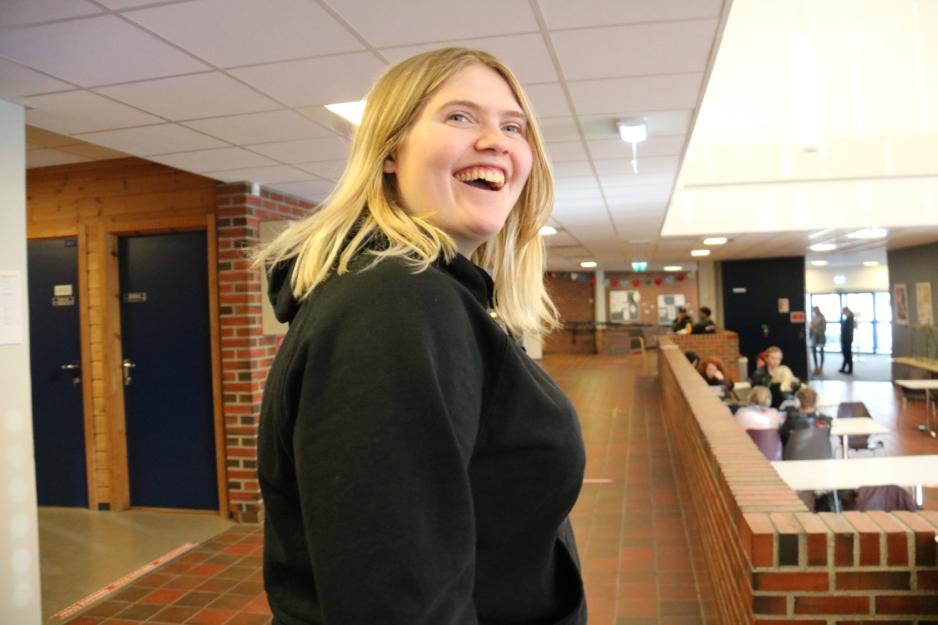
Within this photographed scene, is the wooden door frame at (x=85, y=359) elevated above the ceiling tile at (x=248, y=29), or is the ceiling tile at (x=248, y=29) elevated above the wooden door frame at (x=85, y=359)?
the ceiling tile at (x=248, y=29)

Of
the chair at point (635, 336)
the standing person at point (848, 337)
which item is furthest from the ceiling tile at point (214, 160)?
the chair at point (635, 336)

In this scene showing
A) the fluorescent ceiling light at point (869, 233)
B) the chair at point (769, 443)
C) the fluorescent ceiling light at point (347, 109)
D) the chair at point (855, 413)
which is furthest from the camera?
the fluorescent ceiling light at point (869, 233)

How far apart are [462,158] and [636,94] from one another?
3031mm

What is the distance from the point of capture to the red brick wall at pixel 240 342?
17.9 ft

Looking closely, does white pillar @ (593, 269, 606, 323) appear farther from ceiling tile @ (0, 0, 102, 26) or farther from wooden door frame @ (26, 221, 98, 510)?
ceiling tile @ (0, 0, 102, 26)

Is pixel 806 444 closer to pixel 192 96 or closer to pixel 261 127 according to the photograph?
pixel 261 127

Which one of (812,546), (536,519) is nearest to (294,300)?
(536,519)

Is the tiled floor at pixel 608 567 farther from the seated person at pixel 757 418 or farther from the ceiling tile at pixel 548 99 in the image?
the ceiling tile at pixel 548 99

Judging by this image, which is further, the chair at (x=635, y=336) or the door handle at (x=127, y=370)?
the chair at (x=635, y=336)

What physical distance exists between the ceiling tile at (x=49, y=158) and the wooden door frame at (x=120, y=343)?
0.53m

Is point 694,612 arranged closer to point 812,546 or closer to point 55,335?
point 812,546

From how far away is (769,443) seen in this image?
219 inches

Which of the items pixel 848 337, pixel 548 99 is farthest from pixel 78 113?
pixel 848 337

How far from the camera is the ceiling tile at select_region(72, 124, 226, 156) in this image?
3.97 metres
